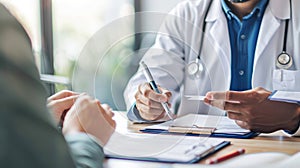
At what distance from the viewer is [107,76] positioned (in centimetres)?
94

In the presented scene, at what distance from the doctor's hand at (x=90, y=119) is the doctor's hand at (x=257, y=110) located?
12.3 inches

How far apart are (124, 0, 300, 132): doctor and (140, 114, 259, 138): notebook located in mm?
180

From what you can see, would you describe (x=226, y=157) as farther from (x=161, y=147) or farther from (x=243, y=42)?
(x=243, y=42)

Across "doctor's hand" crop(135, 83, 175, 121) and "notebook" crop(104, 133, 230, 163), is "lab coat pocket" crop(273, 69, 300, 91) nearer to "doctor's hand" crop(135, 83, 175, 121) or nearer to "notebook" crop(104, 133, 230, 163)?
"doctor's hand" crop(135, 83, 175, 121)

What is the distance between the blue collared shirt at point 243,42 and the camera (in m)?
1.46

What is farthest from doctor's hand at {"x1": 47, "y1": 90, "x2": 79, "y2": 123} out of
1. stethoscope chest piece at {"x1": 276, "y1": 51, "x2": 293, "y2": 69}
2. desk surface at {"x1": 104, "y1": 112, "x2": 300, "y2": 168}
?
stethoscope chest piece at {"x1": 276, "y1": 51, "x2": 293, "y2": 69}

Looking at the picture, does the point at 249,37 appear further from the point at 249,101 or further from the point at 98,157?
the point at 98,157

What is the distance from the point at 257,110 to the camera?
3.47 feet

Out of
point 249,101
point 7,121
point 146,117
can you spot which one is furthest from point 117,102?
point 7,121

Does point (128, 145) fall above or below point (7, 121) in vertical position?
below

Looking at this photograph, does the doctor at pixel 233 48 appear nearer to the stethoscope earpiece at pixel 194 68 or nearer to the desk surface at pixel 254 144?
the stethoscope earpiece at pixel 194 68

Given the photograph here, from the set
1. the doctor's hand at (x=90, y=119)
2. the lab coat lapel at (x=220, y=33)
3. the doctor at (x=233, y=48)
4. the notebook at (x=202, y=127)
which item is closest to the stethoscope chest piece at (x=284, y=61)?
the doctor at (x=233, y=48)

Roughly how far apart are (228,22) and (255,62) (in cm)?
19

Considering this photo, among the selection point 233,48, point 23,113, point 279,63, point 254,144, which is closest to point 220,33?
point 233,48
